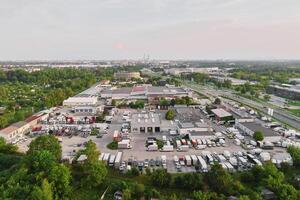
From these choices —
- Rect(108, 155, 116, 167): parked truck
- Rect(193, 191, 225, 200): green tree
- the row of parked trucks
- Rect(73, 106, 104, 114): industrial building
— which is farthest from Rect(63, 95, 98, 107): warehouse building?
Rect(193, 191, 225, 200): green tree

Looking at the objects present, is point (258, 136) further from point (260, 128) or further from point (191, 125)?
point (191, 125)

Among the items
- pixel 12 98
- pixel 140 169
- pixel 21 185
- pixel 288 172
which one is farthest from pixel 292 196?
pixel 12 98

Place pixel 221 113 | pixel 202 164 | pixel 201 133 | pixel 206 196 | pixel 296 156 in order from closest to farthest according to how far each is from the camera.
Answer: pixel 206 196 < pixel 296 156 < pixel 202 164 < pixel 201 133 < pixel 221 113

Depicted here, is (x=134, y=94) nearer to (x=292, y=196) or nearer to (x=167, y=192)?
(x=167, y=192)

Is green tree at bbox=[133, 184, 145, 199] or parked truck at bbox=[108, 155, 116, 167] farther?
parked truck at bbox=[108, 155, 116, 167]

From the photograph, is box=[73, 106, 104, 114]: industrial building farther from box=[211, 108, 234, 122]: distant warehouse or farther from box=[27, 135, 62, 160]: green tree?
box=[27, 135, 62, 160]: green tree

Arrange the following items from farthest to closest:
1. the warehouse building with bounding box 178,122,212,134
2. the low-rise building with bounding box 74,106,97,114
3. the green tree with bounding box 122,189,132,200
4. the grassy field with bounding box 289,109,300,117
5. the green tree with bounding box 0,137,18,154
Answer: the low-rise building with bounding box 74,106,97,114 → the grassy field with bounding box 289,109,300,117 → the warehouse building with bounding box 178,122,212,134 → the green tree with bounding box 0,137,18,154 → the green tree with bounding box 122,189,132,200

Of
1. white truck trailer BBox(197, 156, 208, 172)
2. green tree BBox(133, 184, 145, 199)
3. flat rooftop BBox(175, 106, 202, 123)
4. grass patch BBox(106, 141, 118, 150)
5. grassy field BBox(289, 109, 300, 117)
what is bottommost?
grassy field BBox(289, 109, 300, 117)

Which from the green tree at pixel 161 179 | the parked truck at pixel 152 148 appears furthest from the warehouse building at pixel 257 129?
the green tree at pixel 161 179

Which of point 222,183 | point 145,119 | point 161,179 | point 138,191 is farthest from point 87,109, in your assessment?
point 222,183

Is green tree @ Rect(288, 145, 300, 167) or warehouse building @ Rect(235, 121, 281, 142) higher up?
green tree @ Rect(288, 145, 300, 167)
